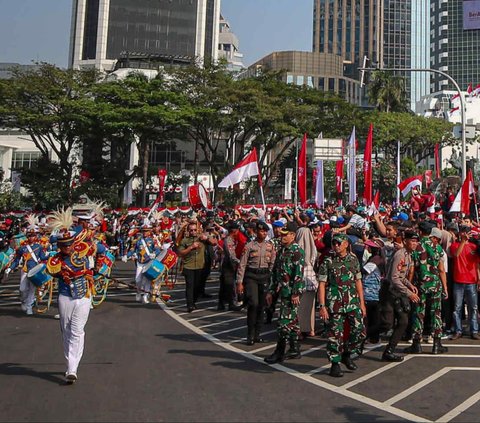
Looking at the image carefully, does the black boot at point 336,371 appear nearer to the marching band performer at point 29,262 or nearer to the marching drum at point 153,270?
the marching drum at point 153,270

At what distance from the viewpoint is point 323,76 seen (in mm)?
105188

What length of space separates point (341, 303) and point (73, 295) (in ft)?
10.8

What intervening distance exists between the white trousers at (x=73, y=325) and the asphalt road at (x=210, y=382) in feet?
1.10

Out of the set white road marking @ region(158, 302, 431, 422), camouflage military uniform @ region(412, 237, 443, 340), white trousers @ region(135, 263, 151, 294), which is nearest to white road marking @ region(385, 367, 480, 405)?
white road marking @ region(158, 302, 431, 422)

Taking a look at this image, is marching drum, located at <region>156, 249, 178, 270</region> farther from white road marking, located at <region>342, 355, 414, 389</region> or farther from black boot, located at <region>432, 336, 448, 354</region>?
black boot, located at <region>432, 336, 448, 354</region>

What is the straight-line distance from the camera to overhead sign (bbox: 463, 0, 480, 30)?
36.8 m

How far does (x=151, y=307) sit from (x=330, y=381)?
595cm

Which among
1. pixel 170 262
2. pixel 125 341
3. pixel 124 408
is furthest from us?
pixel 170 262

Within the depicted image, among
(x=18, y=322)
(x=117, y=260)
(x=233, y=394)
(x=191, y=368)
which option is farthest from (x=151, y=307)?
(x=117, y=260)

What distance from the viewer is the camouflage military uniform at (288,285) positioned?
6.88 metres

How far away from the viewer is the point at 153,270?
11.7m

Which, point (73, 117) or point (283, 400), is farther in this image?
point (73, 117)

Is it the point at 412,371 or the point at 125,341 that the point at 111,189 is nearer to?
the point at 125,341

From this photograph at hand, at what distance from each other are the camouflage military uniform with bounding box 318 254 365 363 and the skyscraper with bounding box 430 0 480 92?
127528mm
